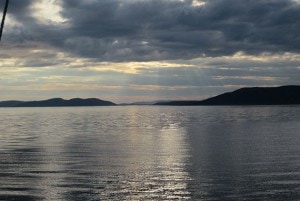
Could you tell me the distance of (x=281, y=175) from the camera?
A: 26.6m

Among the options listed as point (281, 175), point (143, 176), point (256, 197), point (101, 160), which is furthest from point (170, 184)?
point (101, 160)

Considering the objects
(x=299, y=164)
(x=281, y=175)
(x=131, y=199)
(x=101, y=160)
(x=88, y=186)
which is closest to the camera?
(x=131, y=199)

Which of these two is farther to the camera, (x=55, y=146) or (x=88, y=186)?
(x=55, y=146)

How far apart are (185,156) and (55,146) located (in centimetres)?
1698

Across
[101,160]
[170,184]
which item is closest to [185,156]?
[101,160]

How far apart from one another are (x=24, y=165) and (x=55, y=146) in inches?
603

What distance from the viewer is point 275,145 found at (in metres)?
45.4

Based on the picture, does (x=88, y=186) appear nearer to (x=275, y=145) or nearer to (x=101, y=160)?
(x=101, y=160)

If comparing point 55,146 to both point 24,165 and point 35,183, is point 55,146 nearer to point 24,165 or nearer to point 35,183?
point 24,165

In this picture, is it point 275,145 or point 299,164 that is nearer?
point 299,164

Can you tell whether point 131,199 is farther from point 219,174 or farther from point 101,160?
point 101,160

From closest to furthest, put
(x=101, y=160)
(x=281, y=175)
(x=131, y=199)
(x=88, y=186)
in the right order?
(x=131, y=199) → (x=88, y=186) → (x=281, y=175) → (x=101, y=160)

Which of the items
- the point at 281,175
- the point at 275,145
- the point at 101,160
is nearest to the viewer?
the point at 281,175

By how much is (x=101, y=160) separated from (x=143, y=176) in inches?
340
